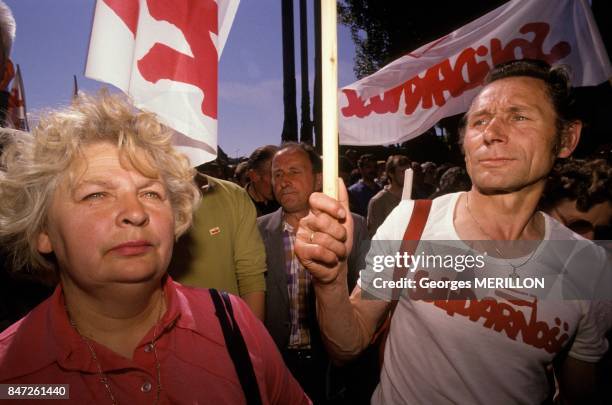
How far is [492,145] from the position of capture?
1.83 metres

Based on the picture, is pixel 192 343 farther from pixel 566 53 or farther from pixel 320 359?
pixel 566 53

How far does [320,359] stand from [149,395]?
207 centimetres

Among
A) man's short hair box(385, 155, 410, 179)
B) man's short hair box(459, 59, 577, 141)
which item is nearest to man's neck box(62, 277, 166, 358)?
man's short hair box(459, 59, 577, 141)

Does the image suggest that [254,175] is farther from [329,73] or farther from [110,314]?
[329,73]

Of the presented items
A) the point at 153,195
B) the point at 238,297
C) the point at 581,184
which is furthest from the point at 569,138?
the point at 153,195

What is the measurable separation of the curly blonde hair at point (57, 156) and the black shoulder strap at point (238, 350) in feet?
1.76

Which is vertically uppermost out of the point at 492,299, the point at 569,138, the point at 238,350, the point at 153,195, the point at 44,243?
the point at 569,138

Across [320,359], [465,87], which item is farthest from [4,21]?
[465,87]

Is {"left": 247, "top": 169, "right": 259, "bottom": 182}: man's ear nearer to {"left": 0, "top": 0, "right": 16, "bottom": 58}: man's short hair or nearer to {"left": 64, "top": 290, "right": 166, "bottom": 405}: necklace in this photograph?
{"left": 0, "top": 0, "right": 16, "bottom": 58}: man's short hair

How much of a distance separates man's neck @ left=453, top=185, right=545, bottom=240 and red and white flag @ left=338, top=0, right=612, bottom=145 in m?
2.34

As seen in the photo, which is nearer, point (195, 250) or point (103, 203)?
point (103, 203)

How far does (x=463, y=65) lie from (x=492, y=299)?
304cm

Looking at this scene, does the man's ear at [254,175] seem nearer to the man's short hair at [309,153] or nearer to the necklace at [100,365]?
the man's short hair at [309,153]

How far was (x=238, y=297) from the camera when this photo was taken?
5.50 ft
